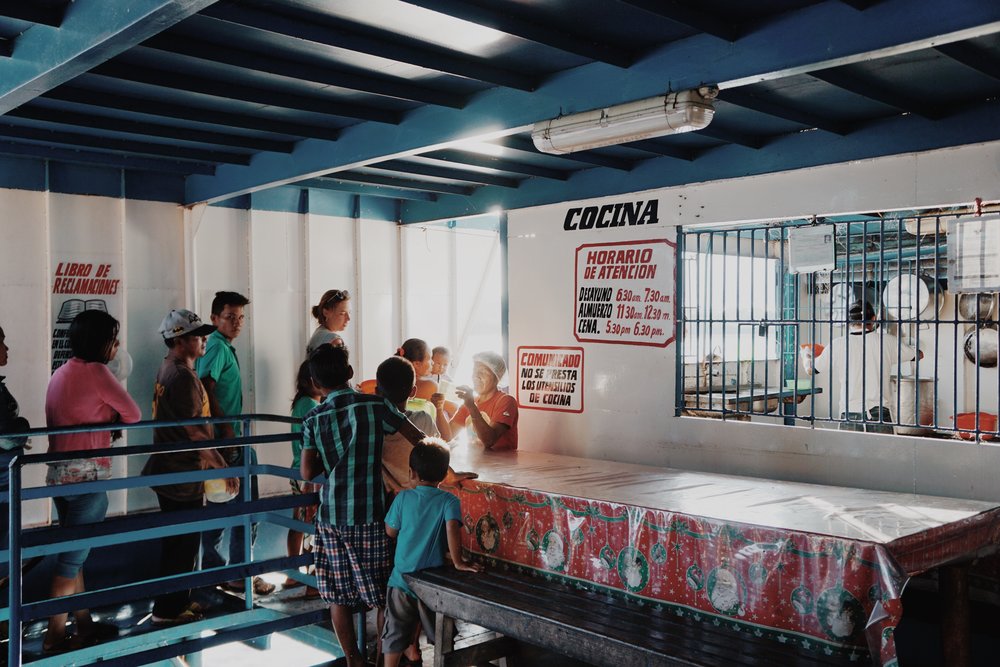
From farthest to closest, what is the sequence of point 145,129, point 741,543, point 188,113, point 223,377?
point 223,377
point 145,129
point 188,113
point 741,543

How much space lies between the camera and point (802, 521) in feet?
11.5

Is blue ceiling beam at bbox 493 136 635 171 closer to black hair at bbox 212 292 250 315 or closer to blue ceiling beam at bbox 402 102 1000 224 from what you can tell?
blue ceiling beam at bbox 402 102 1000 224

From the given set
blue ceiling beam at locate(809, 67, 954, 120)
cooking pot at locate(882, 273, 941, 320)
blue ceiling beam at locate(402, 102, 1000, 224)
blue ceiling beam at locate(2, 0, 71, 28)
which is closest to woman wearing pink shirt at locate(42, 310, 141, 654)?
blue ceiling beam at locate(2, 0, 71, 28)

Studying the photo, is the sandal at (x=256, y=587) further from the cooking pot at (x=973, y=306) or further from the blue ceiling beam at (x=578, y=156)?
the cooking pot at (x=973, y=306)

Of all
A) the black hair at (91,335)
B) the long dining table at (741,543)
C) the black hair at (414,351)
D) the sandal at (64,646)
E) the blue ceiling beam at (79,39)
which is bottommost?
the sandal at (64,646)

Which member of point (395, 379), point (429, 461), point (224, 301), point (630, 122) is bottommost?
point (429, 461)

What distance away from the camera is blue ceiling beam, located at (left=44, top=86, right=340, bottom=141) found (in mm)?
4621

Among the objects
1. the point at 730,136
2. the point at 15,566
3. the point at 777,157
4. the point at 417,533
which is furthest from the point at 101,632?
the point at 777,157

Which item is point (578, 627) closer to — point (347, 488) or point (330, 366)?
point (347, 488)

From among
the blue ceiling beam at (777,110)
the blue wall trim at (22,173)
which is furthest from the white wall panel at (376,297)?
the blue ceiling beam at (777,110)

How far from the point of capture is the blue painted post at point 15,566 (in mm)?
3143

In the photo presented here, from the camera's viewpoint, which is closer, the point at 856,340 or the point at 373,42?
the point at 373,42

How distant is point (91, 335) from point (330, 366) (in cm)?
177

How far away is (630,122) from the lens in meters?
3.74
